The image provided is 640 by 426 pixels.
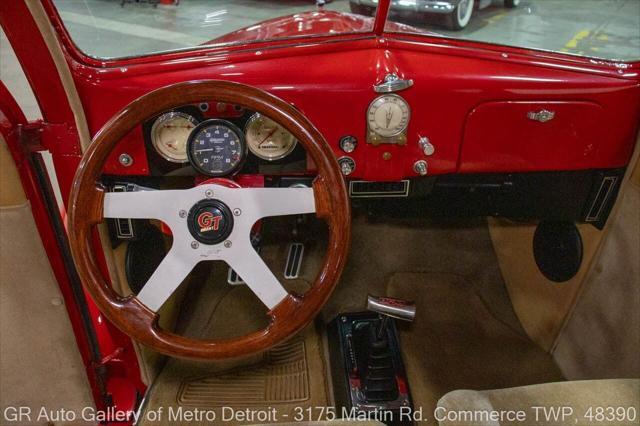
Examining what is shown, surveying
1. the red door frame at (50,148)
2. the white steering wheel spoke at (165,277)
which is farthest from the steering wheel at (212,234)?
the red door frame at (50,148)

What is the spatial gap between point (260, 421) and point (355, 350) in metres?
0.41

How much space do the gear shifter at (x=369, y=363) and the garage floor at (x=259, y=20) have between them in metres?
1.06

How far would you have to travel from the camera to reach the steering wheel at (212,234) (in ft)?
4.00

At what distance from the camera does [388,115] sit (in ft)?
4.77

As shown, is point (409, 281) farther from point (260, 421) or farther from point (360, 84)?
point (360, 84)

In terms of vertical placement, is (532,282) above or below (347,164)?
below

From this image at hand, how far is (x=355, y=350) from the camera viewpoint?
6.10 feet

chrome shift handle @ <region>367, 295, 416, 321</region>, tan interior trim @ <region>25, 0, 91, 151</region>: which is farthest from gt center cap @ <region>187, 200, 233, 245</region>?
chrome shift handle @ <region>367, 295, 416, 321</region>

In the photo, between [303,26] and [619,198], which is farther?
[303,26]

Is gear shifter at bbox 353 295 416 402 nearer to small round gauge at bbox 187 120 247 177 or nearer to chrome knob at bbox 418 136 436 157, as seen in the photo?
chrome knob at bbox 418 136 436 157

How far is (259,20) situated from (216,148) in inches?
41.8

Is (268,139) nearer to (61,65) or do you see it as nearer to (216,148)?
(216,148)

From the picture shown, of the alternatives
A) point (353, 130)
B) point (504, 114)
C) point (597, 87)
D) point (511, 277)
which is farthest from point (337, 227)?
point (511, 277)

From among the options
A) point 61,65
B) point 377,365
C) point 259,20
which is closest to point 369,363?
point 377,365
